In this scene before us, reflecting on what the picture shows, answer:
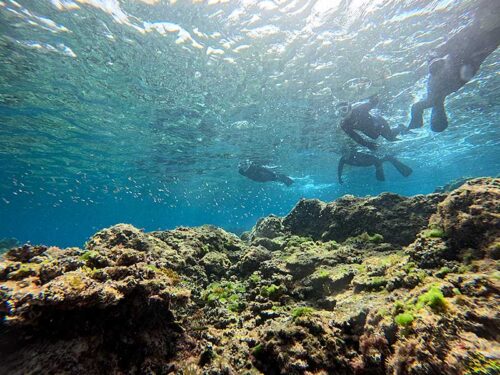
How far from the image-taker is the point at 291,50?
506 inches

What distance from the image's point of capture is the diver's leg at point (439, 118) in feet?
37.6

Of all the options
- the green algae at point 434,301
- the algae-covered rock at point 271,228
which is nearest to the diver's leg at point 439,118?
the algae-covered rock at point 271,228

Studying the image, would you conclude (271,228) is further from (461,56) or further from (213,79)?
(461,56)

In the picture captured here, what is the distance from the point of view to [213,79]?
15.0m

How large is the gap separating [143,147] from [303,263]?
22.9 meters

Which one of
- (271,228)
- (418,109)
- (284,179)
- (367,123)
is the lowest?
(271,228)

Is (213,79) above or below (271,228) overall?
above

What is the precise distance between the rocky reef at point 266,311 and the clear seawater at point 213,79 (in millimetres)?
10401

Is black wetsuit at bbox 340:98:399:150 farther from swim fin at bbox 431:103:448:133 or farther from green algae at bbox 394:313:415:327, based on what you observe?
green algae at bbox 394:313:415:327

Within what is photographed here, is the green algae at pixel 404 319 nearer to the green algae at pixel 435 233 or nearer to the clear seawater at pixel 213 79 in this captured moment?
the green algae at pixel 435 233

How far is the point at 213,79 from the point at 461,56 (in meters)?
12.0

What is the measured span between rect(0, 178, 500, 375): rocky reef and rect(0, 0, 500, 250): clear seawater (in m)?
10.4

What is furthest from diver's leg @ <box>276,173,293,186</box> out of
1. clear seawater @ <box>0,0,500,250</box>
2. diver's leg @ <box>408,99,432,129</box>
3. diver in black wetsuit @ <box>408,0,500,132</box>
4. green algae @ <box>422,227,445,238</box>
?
green algae @ <box>422,227,445,238</box>

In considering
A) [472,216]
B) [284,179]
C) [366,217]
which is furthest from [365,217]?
[284,179]
